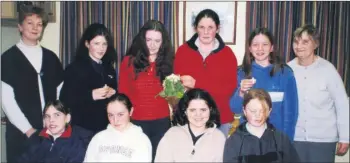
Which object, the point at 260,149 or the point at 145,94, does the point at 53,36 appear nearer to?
the point at 145,94

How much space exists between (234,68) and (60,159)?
1080 mm

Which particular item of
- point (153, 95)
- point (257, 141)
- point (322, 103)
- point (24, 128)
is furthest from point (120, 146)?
point (322, 103)

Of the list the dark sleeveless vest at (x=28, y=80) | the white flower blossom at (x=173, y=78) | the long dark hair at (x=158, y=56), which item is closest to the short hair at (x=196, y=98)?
the white flower blossom at (x=173, y=78)

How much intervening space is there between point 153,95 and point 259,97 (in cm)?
59

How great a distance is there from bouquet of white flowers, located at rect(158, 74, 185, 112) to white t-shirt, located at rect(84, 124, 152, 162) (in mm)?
231

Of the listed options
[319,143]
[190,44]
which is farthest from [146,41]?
[319,143]

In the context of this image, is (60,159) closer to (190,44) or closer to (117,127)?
(117,127)

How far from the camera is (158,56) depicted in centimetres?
198

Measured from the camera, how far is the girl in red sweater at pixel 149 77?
195 cm

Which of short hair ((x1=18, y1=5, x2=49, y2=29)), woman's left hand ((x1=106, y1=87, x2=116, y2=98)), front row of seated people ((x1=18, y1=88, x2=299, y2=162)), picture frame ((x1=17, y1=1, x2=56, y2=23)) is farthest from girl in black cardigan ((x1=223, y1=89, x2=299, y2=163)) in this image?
picture frame ((x1=17, y1=1, x2=56, y2=23))

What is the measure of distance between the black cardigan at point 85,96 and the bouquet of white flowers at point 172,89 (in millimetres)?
368

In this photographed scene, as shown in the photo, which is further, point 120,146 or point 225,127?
point 225,127

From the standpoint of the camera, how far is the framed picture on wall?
7.17 ft

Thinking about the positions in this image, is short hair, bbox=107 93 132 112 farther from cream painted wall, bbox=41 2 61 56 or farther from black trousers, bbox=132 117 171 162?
cream painted wall, bbox=41 2 61 56
